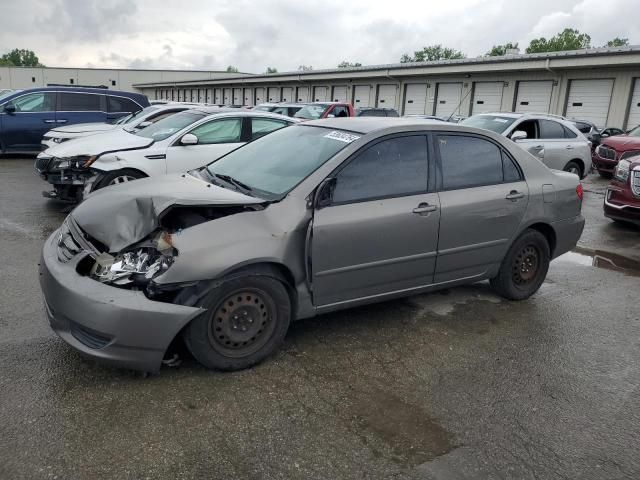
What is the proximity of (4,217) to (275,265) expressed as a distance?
586 centimetres

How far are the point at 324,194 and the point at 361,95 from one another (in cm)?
2836

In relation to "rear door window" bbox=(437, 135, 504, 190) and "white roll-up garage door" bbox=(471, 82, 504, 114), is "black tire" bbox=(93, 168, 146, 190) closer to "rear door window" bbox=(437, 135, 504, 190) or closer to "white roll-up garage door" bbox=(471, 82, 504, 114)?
"rear door window" bbox=(437, 135, 504, 190)

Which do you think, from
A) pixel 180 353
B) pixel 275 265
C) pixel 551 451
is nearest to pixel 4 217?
pixel 180 353

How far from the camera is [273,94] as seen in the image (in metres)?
38.7

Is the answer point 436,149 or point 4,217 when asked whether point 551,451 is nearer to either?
point 436,149

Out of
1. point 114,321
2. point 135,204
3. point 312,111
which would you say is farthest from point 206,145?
point 312,111

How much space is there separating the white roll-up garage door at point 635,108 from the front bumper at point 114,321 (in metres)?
20.7

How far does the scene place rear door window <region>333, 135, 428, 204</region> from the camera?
3.86m

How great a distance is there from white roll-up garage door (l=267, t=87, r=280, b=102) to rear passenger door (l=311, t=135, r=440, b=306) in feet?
116

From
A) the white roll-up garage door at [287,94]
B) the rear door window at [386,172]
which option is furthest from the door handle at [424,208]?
the white roll-up garage door at [287,94]

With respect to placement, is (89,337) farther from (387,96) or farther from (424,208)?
(387,96)

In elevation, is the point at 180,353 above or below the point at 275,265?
below

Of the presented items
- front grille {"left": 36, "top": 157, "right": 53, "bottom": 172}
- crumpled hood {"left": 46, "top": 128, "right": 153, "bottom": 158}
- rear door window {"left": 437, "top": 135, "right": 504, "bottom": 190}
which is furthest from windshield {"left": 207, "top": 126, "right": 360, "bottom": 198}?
front grille {"left": 36, "top": 157, "right": 53, "bottom": 172}

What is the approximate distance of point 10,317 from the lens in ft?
13.6
